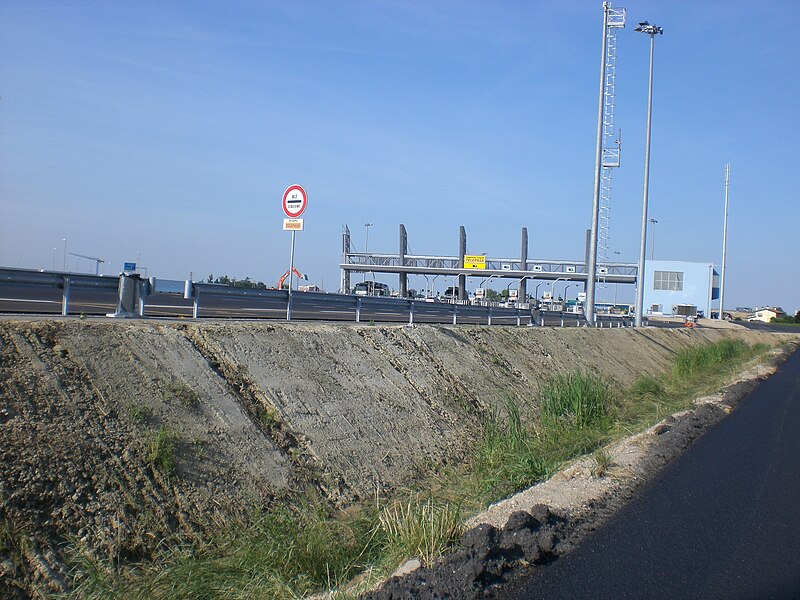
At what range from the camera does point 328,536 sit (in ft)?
24.5

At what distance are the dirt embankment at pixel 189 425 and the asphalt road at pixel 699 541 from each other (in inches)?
152

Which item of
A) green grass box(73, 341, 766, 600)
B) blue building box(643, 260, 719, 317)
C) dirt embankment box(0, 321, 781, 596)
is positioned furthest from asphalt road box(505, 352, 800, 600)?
blue building box(643, 260, 719, 317)

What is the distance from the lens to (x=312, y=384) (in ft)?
38.1

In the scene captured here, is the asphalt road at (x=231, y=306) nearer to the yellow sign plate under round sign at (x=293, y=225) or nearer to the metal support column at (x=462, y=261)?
the yellow sign plate under round sign at (x=293, y=225)

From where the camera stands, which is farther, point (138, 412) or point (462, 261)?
point (462, 261)

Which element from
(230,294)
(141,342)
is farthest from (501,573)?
(230,294)

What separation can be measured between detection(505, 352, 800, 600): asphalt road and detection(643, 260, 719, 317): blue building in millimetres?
87970

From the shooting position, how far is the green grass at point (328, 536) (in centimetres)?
631

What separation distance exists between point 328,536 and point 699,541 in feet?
11.1

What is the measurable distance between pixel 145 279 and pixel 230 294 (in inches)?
94.2

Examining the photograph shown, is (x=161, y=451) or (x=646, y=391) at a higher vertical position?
(x=161, y=451)

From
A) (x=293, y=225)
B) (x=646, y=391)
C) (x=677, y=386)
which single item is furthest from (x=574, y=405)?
(x=677, y=386)

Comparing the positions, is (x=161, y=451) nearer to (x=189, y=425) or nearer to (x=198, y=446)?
(x=198, y=446)

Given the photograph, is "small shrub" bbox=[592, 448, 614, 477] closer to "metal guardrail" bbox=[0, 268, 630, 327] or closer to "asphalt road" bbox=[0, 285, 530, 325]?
"metal guardrail" bbox=[0, 268, 630, 327]
